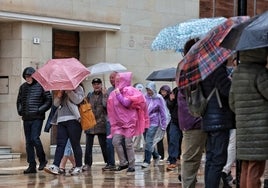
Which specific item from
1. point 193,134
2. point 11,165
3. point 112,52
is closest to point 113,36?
point 112,52

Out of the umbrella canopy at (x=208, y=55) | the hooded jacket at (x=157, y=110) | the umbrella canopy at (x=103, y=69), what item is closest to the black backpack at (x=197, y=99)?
the umbrella canopy at (x=208, y=55)

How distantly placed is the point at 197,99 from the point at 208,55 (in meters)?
0.54

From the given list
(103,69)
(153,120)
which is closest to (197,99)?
(153,120)

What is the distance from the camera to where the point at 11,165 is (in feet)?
54.6

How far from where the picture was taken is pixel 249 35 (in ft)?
25.6

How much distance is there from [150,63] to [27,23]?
436 centimetres

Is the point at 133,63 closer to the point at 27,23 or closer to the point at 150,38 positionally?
the point at 150,38

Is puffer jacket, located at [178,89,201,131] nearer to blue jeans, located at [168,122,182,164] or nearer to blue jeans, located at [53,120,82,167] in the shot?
blue jeans, located at [53,120,82,167]

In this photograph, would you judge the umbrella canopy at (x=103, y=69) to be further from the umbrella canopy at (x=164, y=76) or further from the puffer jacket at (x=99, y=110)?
the puffer jacket at (x=99, y=110)

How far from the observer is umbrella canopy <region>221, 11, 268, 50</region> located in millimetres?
7703

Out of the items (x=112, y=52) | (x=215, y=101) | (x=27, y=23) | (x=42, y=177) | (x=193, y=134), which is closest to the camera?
(x=215, y=101)

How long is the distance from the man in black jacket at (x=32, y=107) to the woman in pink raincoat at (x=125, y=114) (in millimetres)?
1229

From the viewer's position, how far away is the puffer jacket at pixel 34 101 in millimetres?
14547

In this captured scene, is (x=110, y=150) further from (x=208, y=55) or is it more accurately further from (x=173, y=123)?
(x=208, y=55)
